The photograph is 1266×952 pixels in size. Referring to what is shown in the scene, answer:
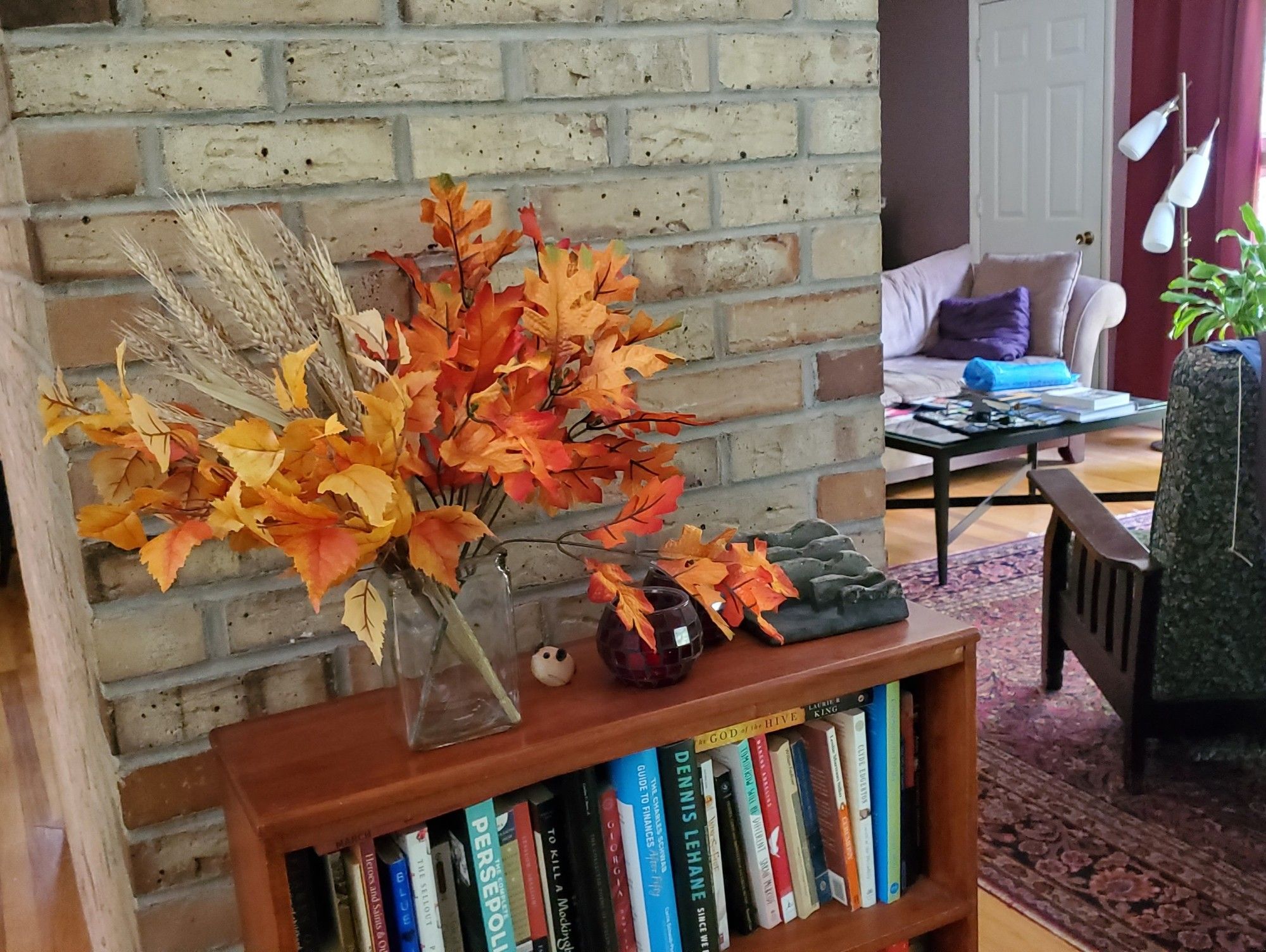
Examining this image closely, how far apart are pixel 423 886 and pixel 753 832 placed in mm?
347

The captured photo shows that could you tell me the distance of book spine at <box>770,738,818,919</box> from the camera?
121cm

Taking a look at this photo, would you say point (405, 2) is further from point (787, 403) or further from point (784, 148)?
point (787, 403)

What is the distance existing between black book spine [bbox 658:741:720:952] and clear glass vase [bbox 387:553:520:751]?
17 centimetres

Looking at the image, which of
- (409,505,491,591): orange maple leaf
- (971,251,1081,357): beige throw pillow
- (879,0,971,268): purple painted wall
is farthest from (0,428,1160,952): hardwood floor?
(879,0,971,268): purple painted wall

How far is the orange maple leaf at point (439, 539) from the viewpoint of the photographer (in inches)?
34.2

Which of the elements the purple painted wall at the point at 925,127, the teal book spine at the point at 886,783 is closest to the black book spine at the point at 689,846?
the teal book spine at the point at 886,783

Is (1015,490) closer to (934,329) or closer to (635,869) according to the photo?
(934,329)

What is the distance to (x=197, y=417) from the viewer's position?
37.0 inches

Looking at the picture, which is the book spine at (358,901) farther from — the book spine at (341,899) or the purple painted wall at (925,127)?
the purple painted wall at (925,127)

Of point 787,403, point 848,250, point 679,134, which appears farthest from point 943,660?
point 679,134

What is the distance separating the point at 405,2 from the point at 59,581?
0.76 m

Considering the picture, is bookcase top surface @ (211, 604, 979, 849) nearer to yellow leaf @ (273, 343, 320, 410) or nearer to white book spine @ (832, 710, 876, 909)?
white book spine @ (832, 710, 876, 909)


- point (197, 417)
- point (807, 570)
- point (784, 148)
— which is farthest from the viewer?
point (784, 148)

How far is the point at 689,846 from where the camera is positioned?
1.14 m
